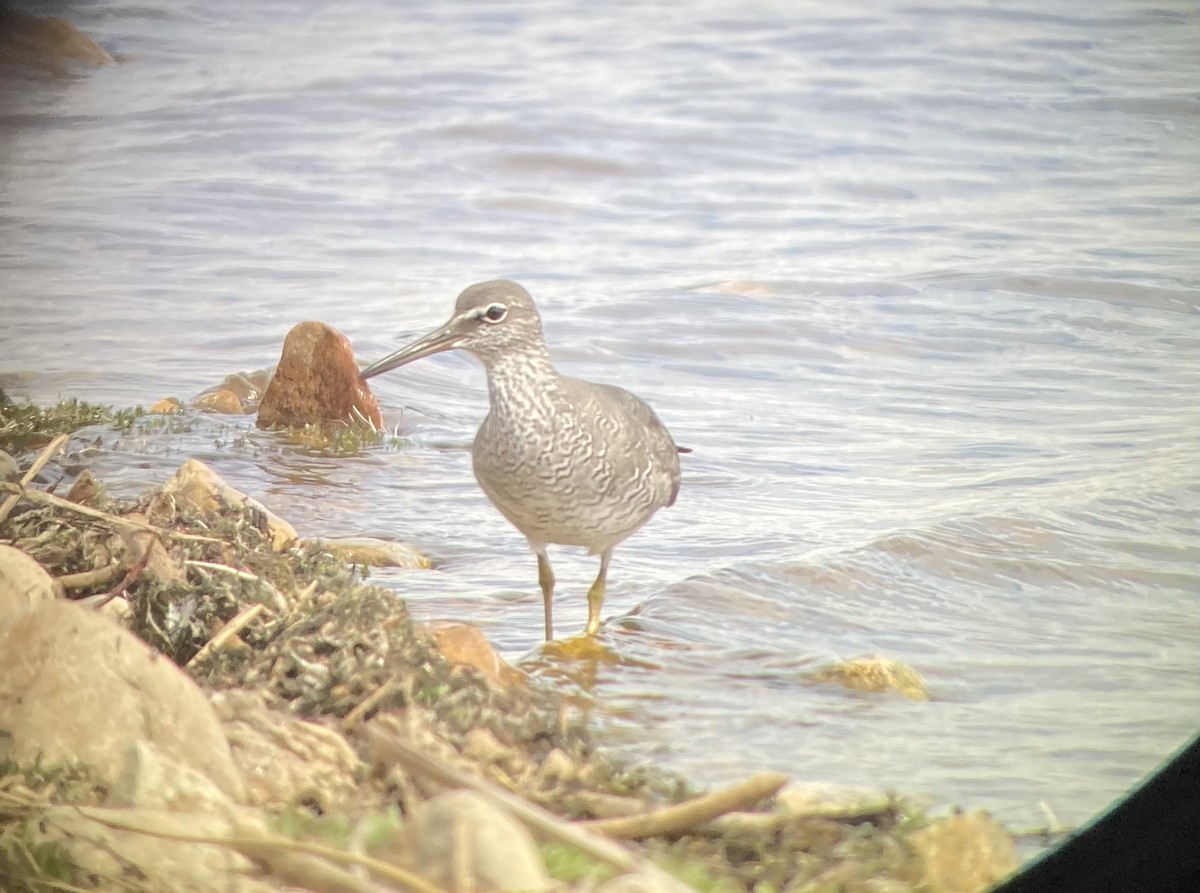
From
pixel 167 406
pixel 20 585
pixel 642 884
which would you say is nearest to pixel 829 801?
pixel 642 884

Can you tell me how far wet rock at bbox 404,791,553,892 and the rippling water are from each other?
646mm

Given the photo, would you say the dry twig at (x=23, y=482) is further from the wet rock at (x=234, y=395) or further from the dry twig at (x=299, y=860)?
the dry twig at (x=299, y=860)

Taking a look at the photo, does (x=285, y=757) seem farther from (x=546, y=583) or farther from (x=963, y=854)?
(x=546, y=583)

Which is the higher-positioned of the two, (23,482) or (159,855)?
(23,482)

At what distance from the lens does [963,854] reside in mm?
1946

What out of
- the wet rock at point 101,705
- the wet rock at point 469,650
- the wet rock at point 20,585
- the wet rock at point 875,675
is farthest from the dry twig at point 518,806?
the wet rock at point 875,675

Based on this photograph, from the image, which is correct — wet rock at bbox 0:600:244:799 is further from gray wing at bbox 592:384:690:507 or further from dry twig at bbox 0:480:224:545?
gray wing at bbox 592:384:690:507

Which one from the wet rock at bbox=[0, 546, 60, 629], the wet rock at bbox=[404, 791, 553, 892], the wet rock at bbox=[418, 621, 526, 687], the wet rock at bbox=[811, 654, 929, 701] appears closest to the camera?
the wet rock at bbox=[404, 791, 553, 892]

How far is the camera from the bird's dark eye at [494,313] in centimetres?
293

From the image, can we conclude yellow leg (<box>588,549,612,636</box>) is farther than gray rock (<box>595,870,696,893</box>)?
Yes

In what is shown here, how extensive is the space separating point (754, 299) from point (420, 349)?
3.43 ft

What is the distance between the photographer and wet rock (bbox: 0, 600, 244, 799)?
1.93 m

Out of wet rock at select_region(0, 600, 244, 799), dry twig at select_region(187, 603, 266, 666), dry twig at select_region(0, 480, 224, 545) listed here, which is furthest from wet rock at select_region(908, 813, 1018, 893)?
dry twig at select_region(0, 480, 224, 545)

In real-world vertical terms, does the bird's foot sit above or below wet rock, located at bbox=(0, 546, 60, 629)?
below
